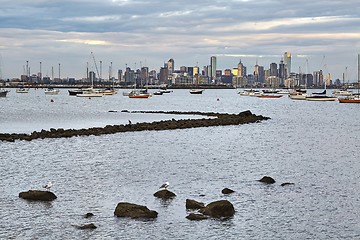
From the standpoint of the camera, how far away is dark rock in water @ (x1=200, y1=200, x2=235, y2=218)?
83.7 feet

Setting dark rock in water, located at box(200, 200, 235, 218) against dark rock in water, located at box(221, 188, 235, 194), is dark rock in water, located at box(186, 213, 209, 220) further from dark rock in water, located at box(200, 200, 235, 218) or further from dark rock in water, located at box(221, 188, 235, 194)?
dark rock in water, located at box(221, 188, 235, 194)

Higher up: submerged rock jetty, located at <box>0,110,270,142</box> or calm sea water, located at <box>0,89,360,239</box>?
submerged rock jetty, located at <box>0,110,270,142</box>

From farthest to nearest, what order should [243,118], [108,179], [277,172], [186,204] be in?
[243,118], [277,172], [108,179], [186,204]

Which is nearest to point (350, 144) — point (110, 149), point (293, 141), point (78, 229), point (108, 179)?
point (293, 141)

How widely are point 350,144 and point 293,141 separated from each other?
581 cm

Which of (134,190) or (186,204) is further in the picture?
(134,190)

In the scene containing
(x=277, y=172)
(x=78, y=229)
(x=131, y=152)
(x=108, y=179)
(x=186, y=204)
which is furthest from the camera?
(x=131, y=152)

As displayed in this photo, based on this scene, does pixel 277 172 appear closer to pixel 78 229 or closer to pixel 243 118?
pixel 78 229

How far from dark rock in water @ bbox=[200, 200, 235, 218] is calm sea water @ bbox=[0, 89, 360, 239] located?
41 cm

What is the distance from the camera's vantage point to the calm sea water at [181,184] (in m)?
23.8

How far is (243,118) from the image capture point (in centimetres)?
8931

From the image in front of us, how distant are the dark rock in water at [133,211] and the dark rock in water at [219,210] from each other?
230 centimetres

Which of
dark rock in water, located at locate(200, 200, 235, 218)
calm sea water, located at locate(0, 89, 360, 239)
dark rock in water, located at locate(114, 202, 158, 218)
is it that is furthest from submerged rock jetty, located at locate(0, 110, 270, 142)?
dark rock in water, located at locate(200, 200, 235, 218)

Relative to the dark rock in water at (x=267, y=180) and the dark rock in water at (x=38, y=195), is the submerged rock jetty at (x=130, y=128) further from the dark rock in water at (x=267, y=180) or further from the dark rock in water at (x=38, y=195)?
the dark rock in water at (x=267, y=180)
